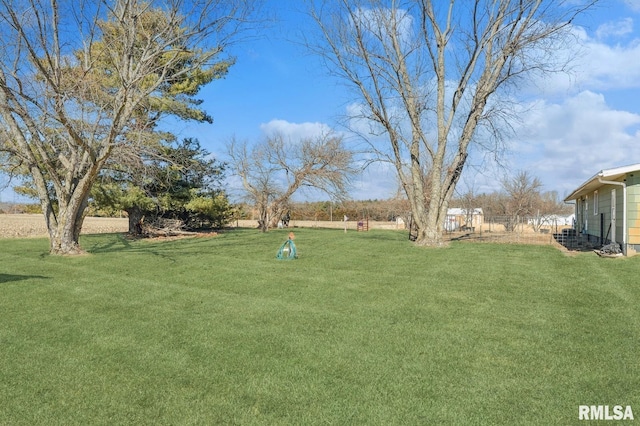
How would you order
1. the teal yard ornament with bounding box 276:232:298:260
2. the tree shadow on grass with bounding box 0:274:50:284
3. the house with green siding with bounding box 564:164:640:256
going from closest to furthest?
the tree shadow on grass with bounding box 0:274:50:284 → the teal yard ornament with bounding box 276:232:298:260 → the house with green siding with bounding box 564:164:640:256

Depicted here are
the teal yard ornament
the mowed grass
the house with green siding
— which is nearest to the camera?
the mowed grass

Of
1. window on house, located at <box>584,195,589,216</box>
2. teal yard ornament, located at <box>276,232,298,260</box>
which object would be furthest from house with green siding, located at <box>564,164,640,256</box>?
teal yard ornament, located at <box>276,232,298,260</box>

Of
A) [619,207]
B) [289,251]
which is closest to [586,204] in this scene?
[619,207]

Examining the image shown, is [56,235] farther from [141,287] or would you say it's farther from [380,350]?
[380,350]

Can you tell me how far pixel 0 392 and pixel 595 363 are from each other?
5061 millimetres

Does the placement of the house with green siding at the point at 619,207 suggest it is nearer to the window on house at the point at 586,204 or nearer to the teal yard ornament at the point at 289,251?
the window on house at the point at 586,204

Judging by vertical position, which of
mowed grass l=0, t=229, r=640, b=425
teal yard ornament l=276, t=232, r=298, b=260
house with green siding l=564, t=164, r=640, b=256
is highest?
house with green siding l=564, t=164, r=640, b=256

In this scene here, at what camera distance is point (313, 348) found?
183 inches

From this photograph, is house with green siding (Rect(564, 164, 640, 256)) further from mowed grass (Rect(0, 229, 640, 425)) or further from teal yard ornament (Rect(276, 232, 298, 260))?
teal yard ornament (Rect(276, 232, 298, 260))

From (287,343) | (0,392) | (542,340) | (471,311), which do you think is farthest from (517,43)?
(0,392)

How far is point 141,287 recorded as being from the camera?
26.3 feet

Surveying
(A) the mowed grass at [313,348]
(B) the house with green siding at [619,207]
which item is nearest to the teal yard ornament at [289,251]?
(A) the mowed grass at [313,348]

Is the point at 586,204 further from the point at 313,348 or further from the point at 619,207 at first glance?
the point at 313,348

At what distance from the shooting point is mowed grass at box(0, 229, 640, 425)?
3289mm
